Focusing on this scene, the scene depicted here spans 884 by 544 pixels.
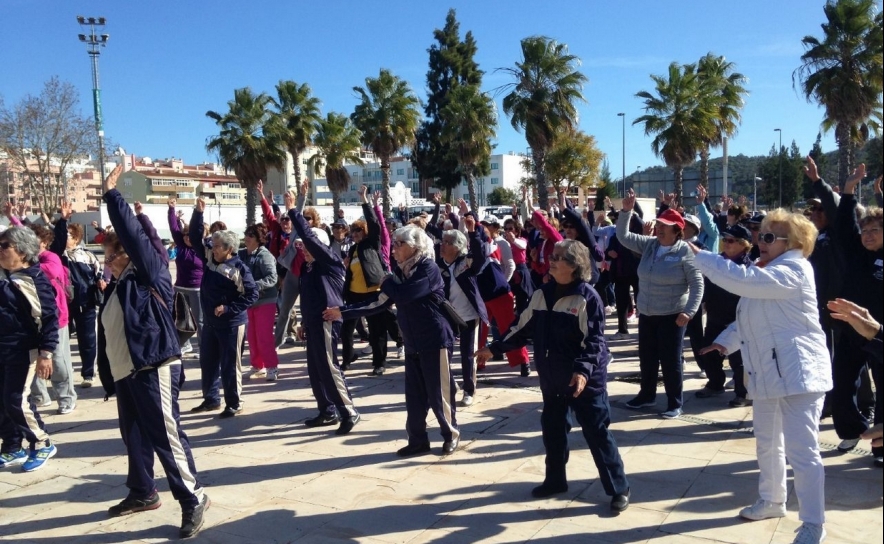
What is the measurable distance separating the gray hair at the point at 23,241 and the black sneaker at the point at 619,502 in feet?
14.7

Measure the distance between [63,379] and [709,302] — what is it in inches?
247

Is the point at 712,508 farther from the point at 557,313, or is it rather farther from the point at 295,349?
the point at 295,349

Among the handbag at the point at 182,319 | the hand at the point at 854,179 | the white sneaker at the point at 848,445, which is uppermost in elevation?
the hand at the point at 854,179

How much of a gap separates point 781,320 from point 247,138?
3105 cm

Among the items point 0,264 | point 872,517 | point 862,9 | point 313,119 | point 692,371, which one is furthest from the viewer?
point 313,119

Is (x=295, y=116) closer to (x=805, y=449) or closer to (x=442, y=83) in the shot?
(x=442, y=83)

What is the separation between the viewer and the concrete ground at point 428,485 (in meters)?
4.02

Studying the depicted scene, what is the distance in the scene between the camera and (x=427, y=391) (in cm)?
529

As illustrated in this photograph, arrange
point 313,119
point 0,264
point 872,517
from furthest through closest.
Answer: point 313,119, point 0,264, point 872,517

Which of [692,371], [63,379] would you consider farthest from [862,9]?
[63,379]

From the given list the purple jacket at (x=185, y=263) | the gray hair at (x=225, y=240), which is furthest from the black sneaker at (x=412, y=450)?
the purple jacket at (x=185, y=263)

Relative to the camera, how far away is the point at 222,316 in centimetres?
635

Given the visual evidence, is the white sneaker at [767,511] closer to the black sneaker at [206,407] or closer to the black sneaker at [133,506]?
the black sneaker at [133,506]

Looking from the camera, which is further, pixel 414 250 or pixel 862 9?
pixel 862 9
